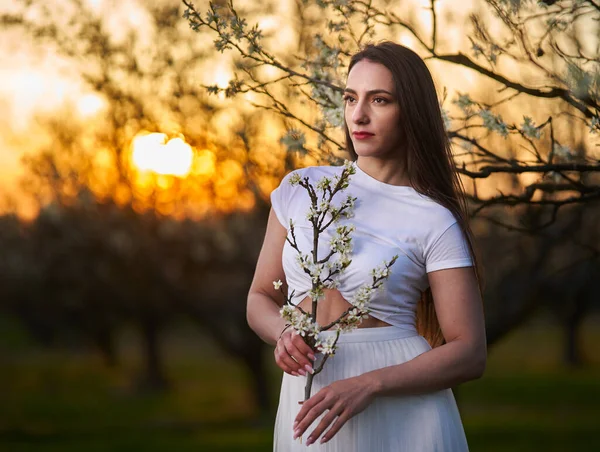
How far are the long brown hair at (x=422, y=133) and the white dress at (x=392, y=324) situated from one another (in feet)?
0.17

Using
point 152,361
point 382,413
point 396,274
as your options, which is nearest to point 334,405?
point 382,413

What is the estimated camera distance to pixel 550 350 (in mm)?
35750

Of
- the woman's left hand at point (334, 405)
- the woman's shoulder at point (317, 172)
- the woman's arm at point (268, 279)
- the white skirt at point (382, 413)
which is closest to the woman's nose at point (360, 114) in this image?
the woman's shoulder at point (317, 172)

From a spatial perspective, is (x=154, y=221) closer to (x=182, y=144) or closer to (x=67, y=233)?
(x=67, y=233)

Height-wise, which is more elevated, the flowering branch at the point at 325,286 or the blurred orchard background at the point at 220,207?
the blurred orchard background at the point at 220,207

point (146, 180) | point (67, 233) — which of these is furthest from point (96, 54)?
point (67, 233)

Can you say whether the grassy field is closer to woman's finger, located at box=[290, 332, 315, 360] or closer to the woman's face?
the woman's face

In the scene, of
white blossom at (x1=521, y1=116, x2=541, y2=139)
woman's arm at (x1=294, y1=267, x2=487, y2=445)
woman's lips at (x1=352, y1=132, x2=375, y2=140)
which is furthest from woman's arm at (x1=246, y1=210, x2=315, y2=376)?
white blossom at (x1=521, y1=116, x2=541, y2=139)

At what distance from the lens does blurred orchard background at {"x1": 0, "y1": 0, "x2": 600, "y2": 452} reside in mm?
3275

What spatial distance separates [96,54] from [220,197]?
289 centimetres

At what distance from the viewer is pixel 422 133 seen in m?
2.30

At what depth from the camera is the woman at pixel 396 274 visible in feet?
7.10

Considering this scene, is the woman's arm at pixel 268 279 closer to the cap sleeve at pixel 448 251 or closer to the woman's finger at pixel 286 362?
the woman's finger at pixel 286 362

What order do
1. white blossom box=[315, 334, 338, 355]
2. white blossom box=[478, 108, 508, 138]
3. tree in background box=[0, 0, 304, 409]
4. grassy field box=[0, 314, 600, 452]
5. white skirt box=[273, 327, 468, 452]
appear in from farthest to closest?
grassy field box=[0, 314, 600, 452] → tree in background box=[0, 0, 304, 409] → white blossom box=[478, 108, 508, 138] → white skirt box=[273, 327, 468, 452] → white blossom box=[315, 334, 338, 355]
